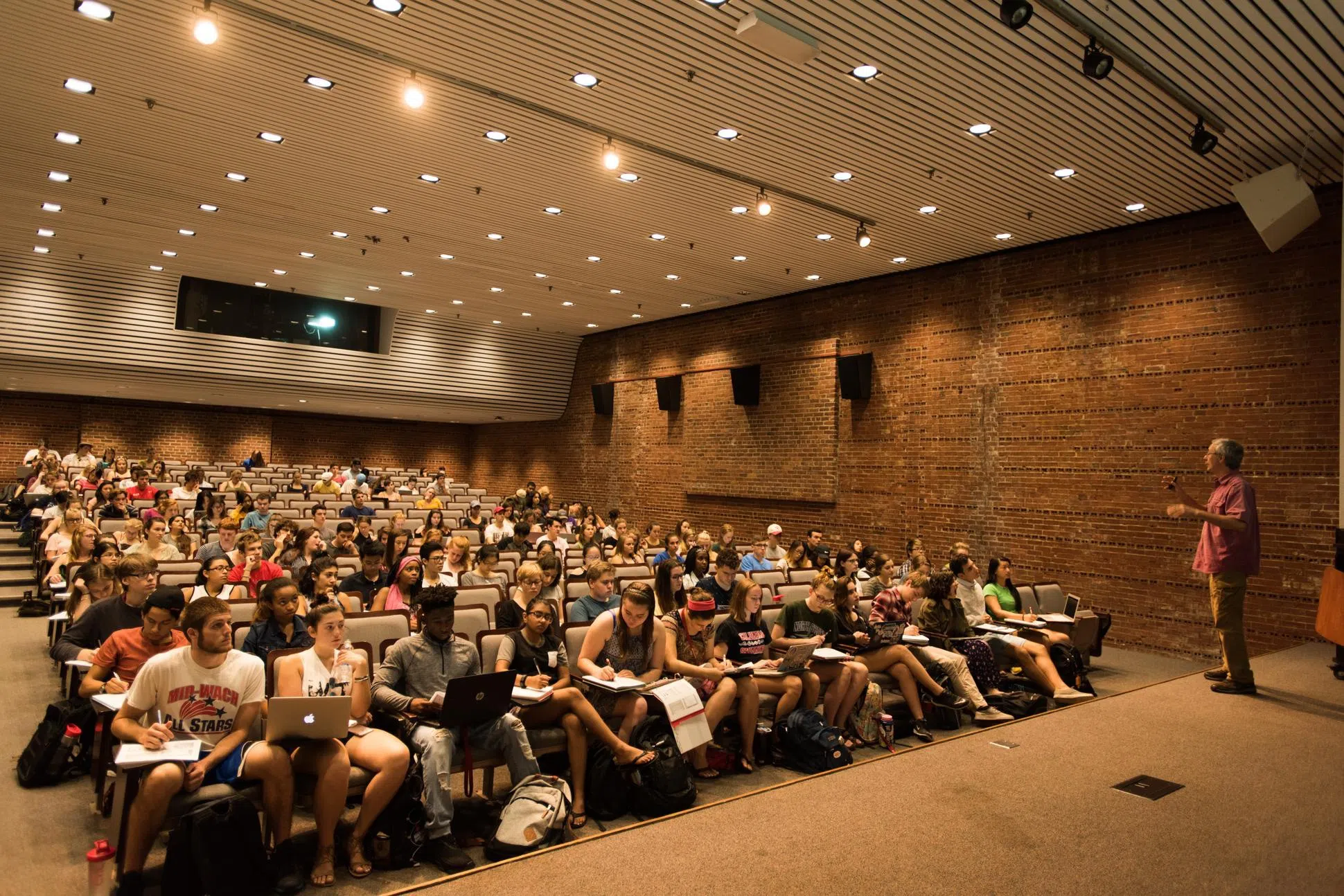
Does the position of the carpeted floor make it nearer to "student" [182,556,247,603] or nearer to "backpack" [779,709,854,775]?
"backpack" [779,709,854,775]

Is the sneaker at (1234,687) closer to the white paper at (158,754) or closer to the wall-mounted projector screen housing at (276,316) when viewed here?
the white paper at (158,754)

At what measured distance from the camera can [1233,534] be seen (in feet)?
18.6

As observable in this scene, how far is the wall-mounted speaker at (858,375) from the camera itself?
1227 centimetres

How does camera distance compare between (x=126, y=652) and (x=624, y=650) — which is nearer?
(x=126, y=652)

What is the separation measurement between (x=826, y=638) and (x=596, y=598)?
163 cm

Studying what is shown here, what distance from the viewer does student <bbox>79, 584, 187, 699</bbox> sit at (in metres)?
3.90

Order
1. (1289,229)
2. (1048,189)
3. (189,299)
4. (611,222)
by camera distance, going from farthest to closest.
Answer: (189,299) → (611,222) → (1048,189) → (1289,229)

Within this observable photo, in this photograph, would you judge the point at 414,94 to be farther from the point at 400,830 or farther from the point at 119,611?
the point at 400,830

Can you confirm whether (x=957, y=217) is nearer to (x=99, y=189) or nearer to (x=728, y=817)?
(x=728, y=817)

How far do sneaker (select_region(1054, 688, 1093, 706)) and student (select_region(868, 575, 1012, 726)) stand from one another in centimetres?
47

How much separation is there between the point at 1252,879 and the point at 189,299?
17122 millimetres

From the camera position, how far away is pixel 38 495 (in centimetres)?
1223

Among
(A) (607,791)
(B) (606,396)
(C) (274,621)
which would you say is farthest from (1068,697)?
(B) (606,396)

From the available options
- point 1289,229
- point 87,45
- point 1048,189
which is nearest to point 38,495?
point 87,45
